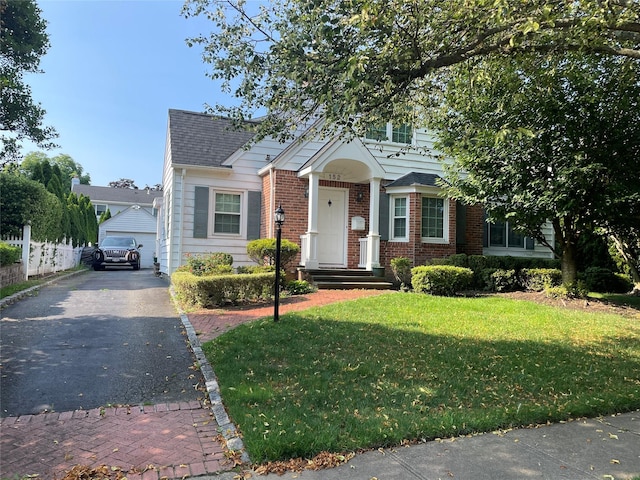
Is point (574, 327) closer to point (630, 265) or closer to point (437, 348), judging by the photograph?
point (437, 348)

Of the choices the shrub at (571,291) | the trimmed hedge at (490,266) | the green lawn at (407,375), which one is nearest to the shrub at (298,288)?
the green lawn at (407,375)

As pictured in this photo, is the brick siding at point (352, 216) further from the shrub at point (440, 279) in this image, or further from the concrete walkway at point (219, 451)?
the concrete walkway at point (219, 451)

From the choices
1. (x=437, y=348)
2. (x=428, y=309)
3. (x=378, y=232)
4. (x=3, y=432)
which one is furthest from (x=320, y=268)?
(x=3, y=432)

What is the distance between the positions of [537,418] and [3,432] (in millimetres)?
4688

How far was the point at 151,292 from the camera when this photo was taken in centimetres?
1162

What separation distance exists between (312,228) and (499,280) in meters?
5.55

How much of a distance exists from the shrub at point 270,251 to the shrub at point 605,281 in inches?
345

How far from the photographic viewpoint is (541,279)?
1195 centimetres

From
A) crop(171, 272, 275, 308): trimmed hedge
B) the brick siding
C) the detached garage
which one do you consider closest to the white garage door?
the detached garage

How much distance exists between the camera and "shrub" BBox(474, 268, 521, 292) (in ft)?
40.8

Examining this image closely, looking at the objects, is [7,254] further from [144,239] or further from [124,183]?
[124,183]

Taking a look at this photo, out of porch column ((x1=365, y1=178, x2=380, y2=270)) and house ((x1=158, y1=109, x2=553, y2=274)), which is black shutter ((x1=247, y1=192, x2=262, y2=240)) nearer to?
house ((x1=158, y1=109, x2=553, y2=274))

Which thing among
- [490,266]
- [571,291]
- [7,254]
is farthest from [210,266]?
[571,291]

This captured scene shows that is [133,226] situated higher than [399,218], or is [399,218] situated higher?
[133,226]
